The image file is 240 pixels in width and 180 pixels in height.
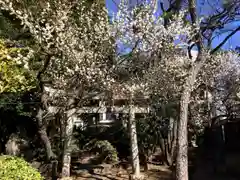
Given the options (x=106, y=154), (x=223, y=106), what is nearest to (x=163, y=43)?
(x=106, y=154)

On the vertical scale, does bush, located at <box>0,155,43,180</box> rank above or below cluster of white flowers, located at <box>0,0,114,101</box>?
below

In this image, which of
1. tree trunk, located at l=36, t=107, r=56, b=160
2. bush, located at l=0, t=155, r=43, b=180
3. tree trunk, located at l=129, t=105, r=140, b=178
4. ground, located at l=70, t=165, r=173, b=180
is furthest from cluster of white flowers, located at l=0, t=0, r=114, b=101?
ground, located at l=70, t=165, r=173, b=180

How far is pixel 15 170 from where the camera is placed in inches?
233

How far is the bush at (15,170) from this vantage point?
5781 millimetres

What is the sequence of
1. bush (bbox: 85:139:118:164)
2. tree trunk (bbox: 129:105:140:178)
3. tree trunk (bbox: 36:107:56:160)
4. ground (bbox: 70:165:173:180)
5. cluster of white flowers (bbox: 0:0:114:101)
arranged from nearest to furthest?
cluster of white flowers (bbox: 0:0:114:101)
tree trunk (bbox: 36:107:56:160)
tree trunk (bbox: 129:105:140:178)
ground (bbox: 70:165:173:180)
bush (bbox: 85:139:118:164)

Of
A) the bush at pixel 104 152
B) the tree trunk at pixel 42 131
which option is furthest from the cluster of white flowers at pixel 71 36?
the bush at pixel 104 152

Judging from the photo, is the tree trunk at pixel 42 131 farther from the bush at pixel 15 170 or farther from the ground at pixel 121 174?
the ground at pixel 121 174

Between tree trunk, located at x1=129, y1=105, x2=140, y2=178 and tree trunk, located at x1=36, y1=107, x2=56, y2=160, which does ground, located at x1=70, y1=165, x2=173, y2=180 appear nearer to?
tree trunk, located at x1=129, y1=105, x2=140, y2=178

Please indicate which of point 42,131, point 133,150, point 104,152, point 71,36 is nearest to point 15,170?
point 42,131

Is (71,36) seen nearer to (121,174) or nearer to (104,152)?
(121,174)

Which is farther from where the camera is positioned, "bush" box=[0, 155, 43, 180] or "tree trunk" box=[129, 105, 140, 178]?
"tree trunk" box=[129, 105, 140, 178]

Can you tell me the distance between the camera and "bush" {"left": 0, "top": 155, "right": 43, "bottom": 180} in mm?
5781

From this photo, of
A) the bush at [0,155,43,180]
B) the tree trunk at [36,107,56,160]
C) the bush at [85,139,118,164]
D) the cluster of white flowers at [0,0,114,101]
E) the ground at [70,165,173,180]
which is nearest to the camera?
the bush at [0,155,43,180]

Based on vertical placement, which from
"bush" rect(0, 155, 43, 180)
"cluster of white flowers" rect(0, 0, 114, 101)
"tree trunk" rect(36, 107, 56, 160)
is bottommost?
"bush" rect(0, 155, 43, 180)
